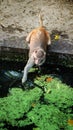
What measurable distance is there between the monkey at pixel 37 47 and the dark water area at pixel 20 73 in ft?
0.67

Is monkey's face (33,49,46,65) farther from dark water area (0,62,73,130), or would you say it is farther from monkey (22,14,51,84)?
dark water area (0,62,73,130)

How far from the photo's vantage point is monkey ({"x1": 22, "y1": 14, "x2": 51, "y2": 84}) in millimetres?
5921

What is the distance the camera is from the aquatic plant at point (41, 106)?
238 inches

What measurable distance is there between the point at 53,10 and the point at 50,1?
375 millimetres

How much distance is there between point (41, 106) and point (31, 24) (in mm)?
1948

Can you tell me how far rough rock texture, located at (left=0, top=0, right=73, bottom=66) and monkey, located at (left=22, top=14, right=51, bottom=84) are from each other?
0.77 ft

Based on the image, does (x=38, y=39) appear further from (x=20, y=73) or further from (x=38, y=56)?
(x=20, y=73)

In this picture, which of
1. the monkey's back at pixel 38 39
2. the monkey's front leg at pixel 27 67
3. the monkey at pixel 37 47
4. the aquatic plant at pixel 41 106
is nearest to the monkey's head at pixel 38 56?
the monkey at pixel 37 47

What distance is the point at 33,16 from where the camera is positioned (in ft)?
24.8

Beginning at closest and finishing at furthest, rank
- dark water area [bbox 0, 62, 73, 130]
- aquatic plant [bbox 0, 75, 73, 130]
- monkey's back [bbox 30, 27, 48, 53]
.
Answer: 1. aquatic plant [bbox 0, 75, 73, 130]
2. monkey's back [bbox 30, 27, 48, 53]
3. dark water area [bbox 0, 62, 73, 130]

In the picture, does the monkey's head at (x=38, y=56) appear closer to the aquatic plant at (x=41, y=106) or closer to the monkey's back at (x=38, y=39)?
the monkey's back at (x=38, y=39)

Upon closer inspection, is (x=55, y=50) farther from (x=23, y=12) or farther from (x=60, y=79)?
(x=23, y=12)

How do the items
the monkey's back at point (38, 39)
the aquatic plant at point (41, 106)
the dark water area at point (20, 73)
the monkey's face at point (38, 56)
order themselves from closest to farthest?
the monkey's face at point (38, 56) < the aquatic plant at point (41, 106) < the monkey's back at point (38, 39) < the dark water area at point (20, 73)

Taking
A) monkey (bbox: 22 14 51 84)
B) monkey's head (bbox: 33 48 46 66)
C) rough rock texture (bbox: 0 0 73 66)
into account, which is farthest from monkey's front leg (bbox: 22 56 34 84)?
rough rock texture (bbox: 0 0 73 66)
